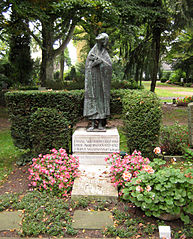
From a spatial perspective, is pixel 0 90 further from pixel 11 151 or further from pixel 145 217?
pixel 145 217

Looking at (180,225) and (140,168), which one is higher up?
(140,168)

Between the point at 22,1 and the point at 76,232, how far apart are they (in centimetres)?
1056

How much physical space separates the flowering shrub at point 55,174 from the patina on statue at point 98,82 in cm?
136

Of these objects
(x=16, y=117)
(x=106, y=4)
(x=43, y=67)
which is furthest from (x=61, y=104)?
(x=43, y=67)

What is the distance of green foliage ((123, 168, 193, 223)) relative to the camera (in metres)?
3.66

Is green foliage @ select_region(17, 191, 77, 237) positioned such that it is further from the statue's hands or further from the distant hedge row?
the statue's hands

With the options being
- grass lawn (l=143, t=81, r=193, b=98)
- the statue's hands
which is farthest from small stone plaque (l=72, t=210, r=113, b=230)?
grass lawn (l=143, t=81, r=193, b=98)

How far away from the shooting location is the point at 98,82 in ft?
20.5

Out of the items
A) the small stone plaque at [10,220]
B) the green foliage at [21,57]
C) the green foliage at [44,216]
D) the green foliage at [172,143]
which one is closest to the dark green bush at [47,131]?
the green foliage at [44,216]

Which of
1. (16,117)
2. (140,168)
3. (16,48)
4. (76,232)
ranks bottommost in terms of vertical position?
(76,232)

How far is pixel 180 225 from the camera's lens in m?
3.78

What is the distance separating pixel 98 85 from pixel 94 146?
1564mm

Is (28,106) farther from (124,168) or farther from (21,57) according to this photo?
(21,57)

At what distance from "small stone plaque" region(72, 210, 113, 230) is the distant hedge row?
209 centimetres
